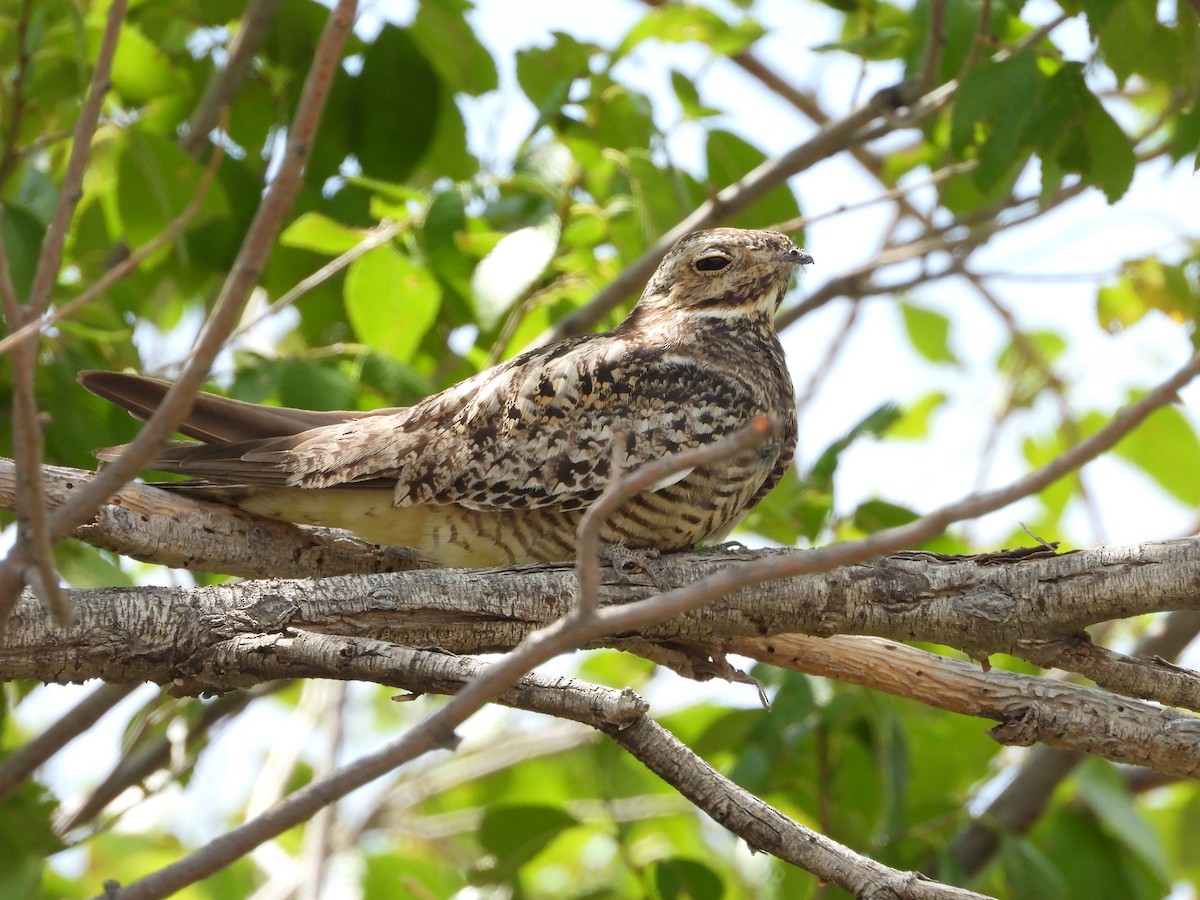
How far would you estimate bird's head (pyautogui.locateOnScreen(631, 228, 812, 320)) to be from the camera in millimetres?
4242

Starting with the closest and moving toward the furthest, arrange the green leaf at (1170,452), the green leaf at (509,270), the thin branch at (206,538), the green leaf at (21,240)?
the thin branch at (206,538) → the green leaf at (21,240) → the green leaf at (509,270) → the green leaf at (1170,452)

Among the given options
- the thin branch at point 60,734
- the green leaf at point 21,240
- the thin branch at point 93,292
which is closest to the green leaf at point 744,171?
the thin branch at point 93,292

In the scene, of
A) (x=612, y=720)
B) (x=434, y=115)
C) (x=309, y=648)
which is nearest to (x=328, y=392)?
(x=434, y=115)

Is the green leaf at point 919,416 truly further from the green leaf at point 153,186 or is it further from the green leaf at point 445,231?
the green leaf at point 153,186

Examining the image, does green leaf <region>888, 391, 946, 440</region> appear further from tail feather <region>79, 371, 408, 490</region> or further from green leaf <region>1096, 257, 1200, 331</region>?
tail feather <region>79, 371, 408, 490</region>

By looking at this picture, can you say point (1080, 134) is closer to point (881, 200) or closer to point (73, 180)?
point (881, 200)

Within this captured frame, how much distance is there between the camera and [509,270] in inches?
156

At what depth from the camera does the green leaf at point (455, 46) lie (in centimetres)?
462

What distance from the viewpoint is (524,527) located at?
372 centimetres

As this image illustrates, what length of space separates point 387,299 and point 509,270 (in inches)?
18.3

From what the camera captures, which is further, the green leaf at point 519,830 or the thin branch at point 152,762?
the thin branch at point 152,762

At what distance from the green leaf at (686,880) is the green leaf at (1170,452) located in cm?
274

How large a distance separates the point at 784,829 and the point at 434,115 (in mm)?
3108

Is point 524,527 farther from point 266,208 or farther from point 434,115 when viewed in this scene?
point 266,208
